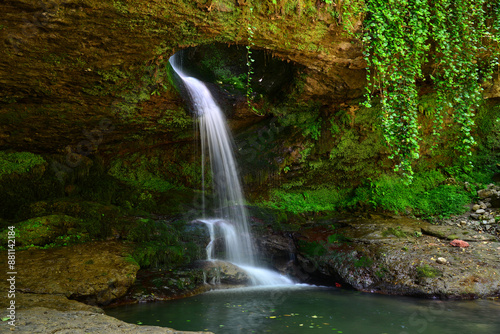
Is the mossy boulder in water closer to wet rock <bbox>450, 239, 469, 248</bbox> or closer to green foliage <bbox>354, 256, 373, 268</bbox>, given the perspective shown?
green foliage <bbox>354, 256, 373, 268</bbox>

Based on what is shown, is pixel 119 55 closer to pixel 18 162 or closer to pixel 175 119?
pixel 175 119

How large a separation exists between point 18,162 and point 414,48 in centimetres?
986

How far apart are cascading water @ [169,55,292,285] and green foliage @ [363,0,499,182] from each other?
4003 mm

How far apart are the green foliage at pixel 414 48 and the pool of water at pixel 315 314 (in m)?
2.41

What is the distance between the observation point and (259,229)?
8.77m

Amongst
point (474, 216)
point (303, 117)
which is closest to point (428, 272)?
point (474, 216)

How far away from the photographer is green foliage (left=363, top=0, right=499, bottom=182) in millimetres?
6469

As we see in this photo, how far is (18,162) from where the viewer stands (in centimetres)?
877

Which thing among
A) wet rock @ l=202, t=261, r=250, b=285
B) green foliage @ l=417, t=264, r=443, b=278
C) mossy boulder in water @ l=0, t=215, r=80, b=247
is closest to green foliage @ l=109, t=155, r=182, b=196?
mossy boulder in water @ l=0, t=215, r=80, b=247

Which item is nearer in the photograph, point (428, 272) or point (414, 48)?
point (428, 272)

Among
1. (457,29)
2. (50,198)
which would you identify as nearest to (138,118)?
(50,198)

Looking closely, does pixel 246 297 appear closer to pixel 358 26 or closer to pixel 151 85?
pixel 151 85

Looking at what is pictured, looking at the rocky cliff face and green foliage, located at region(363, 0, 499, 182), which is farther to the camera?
green foliage, located at region(363, 0, 499, 182)

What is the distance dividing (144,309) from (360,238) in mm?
5024
